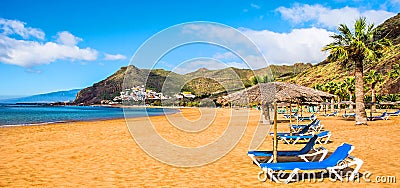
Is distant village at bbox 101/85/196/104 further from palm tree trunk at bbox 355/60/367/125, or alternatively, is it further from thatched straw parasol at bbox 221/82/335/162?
thatched straw parasol at bbox 221/82/335/162

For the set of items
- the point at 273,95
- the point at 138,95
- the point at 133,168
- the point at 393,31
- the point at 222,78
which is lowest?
the point at 133,168

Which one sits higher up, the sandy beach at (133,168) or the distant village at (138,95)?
the distant village at (138,95)

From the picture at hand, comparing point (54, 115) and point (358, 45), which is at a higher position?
point (358, 45)

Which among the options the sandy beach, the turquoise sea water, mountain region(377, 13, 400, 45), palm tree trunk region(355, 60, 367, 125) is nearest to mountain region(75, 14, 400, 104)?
mountain region(377, 13, 400, 45)

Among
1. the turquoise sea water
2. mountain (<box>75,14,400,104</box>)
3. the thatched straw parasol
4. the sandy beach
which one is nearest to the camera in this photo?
the sandy beach

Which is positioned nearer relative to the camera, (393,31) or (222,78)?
(222,78)

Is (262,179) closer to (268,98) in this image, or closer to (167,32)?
(268,98)

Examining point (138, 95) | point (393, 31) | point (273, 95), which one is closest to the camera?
point (273, 95)

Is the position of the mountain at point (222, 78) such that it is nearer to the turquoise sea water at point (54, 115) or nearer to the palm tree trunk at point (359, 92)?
the palm tree trunk at point (359, 92)

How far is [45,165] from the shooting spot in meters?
8.88

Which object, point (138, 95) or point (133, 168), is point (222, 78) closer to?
point (133, 168)

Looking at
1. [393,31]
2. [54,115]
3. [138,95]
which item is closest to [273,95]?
[54,115]

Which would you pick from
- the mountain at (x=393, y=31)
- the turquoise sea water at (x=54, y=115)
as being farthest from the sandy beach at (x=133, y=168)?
the mountain at (x=393, y=31)

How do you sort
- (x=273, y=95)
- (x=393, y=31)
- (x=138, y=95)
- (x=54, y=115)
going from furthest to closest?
(x=138, y=95) → (x=393, y=31) → (x=54, y=115) → (x=273, y=95)
